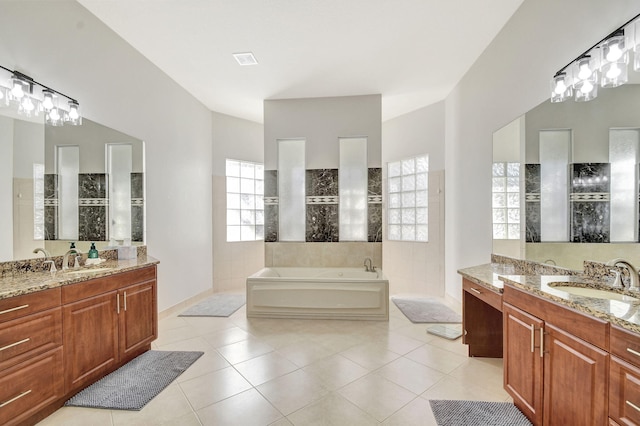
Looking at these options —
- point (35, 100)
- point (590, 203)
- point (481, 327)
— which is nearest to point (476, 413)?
point (481, 327)

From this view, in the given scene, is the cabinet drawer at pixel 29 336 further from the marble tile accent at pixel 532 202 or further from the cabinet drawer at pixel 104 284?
the marble tile accent at pixel 532 202

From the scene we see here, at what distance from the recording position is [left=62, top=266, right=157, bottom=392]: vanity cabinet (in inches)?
76.2

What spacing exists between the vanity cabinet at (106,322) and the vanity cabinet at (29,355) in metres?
0.07

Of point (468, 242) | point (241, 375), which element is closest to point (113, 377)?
point (241, 375)

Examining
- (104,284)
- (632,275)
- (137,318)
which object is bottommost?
(137,318)

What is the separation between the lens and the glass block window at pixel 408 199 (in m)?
4.80

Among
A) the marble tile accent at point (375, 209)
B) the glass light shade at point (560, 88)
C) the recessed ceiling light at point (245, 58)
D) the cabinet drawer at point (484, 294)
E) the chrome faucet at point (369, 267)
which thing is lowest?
the chrome faucet at point (369, 267)

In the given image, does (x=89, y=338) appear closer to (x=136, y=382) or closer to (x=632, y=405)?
(x=136, y=382)

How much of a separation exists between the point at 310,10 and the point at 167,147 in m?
2.49

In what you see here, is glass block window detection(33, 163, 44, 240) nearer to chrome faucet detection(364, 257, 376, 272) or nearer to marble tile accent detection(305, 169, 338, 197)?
marble tile accent detection(305, 169, 338, 197)

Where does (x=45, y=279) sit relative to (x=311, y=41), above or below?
below

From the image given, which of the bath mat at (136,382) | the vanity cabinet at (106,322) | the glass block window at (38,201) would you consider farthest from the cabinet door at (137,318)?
the glass block window at (38,201)

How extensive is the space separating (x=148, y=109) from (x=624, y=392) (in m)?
4.46

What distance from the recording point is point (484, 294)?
7.50ft
